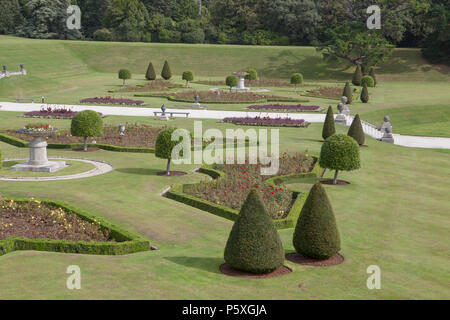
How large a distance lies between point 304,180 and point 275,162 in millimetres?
2516

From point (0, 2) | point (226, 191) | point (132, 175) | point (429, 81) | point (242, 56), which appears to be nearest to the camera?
point (226, 191)

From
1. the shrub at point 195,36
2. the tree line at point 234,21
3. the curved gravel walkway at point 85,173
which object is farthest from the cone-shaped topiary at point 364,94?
the shrub at point 195,36

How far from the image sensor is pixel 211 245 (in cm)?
1675

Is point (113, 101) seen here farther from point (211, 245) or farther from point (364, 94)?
point (211, 245)

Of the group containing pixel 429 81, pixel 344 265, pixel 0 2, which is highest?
pixel 0 2

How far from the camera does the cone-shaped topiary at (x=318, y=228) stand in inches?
583

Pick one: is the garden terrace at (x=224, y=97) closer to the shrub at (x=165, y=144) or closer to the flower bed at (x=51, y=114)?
the flower bed at (x=51, y=114)

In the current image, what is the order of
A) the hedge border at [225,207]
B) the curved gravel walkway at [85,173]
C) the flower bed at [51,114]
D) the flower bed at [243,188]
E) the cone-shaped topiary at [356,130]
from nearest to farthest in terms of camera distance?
the hedge border at [225,207], the flower bed at [243,188], the curved gravel walkway at [85,173], the cone-shaped topiary at [356,130], the flower bed at [51,114]

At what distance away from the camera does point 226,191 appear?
874 inches

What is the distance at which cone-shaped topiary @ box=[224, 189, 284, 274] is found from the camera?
13508 mm

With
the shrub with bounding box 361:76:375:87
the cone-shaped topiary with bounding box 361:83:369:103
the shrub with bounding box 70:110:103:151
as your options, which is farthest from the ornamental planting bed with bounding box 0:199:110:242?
the shrub with bounding box 361:76:375:87

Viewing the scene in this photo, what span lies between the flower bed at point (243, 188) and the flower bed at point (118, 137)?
316 inches

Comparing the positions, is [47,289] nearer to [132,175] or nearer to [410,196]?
[132,175]
